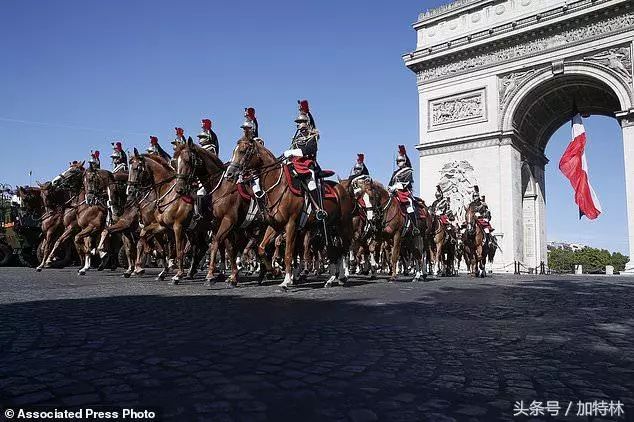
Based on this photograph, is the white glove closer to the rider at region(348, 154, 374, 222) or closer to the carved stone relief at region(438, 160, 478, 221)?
the rider at region(348, 154, 374, 222)

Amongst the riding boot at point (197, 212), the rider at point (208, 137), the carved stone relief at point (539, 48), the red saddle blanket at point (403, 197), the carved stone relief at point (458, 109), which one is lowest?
the riding boot at point (197, 212)

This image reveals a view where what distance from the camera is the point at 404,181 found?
48.5 ft

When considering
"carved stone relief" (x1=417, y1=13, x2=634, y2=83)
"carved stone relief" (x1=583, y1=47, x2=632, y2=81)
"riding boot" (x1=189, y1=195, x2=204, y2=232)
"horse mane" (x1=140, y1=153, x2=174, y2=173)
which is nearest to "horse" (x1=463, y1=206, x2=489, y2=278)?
"riding boot" (x1=189, y1=195, x2=204, y2=232)

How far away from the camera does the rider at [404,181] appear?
1413 cm

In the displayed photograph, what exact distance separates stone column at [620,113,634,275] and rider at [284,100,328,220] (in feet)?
71.7

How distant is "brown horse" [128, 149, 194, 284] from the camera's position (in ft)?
35.1

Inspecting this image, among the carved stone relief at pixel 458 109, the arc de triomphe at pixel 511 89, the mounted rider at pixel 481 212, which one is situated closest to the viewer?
the mounted rider at pixel 481 212

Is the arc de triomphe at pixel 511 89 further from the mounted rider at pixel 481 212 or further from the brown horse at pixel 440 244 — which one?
the mounted rider at pixel 481 212

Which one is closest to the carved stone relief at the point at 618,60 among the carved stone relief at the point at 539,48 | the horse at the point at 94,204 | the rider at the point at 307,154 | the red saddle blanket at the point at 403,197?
the carved stone relief at the point at 539,48

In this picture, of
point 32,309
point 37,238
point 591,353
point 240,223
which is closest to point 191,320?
point 32,309

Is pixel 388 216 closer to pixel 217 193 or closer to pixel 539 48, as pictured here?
pixel 217 193

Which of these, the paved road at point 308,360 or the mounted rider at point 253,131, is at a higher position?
the mounted rider at point 253,131

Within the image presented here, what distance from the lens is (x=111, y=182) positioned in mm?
13922

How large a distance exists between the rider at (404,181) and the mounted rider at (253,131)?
524cm
